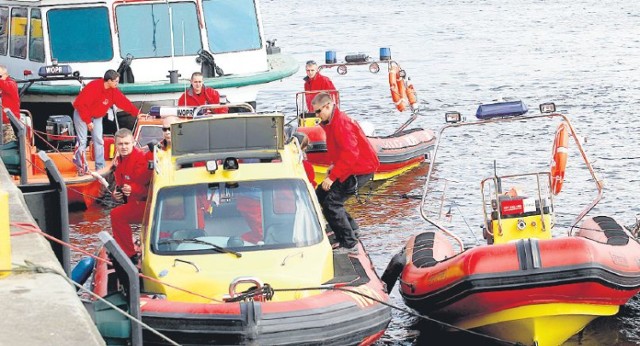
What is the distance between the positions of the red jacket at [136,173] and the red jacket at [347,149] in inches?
56.6

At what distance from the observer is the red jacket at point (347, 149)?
9.68 metres

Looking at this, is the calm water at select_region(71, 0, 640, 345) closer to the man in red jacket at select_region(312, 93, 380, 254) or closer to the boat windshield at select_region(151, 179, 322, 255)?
the man in red jacket at select_region(312, 93, 380, 254)

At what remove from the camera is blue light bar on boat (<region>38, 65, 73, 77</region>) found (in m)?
15.7

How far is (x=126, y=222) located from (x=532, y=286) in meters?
3.16

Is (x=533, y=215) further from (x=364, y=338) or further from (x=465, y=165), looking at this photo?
(x=465, y=165)

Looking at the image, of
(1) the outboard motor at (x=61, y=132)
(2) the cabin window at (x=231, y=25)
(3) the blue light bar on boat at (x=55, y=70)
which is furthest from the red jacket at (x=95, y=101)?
(2) the cabin window at (x=231, y=25)

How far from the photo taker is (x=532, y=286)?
8461mm

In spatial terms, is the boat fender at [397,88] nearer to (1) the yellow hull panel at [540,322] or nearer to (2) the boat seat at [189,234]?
(1) the yellow hull panel at [540,322]

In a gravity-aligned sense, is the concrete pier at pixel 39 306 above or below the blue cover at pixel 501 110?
below

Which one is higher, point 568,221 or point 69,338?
point 69,338

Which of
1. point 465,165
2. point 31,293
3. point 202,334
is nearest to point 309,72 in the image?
point 465,165

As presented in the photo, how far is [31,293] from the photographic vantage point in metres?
6.14

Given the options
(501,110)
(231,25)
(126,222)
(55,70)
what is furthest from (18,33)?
(501,110)

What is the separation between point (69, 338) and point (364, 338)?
2.73 meters
